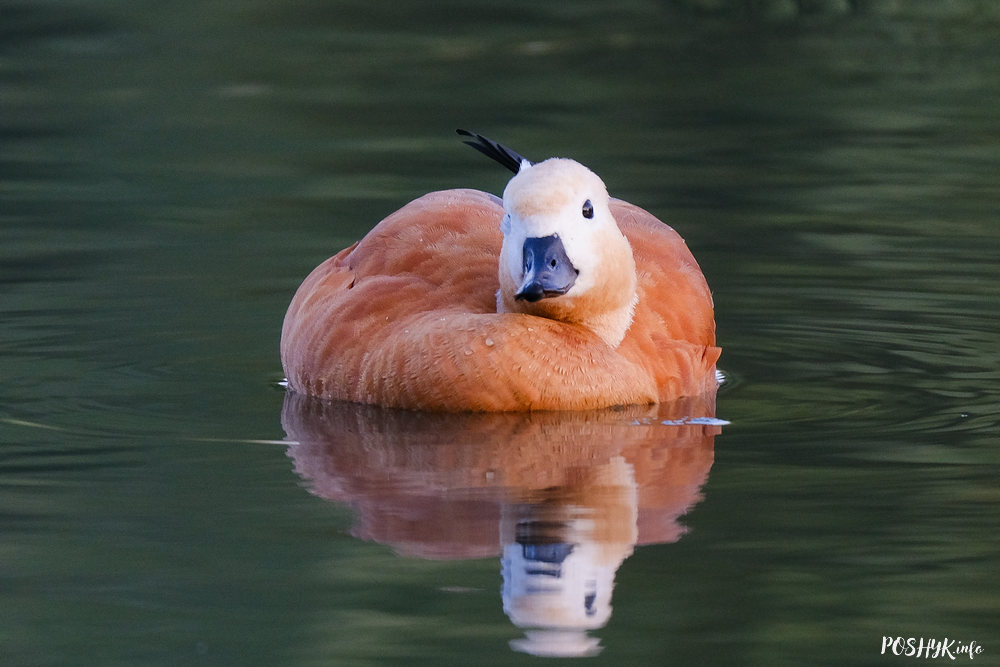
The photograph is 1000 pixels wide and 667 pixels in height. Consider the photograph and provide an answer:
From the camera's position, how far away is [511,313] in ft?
24.9

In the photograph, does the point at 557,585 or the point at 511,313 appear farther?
the point at 511,313

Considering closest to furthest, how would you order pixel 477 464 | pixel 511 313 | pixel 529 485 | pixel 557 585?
pixel 557 585 → pixel 529 485 → pixel 477 464 → pixel 511 313

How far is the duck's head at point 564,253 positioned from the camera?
714 centimetres

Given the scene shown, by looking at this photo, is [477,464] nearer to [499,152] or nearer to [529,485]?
[529,485]

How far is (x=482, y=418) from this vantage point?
7.46m

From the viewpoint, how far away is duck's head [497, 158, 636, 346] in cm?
714

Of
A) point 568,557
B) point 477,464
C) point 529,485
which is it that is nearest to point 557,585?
point 568,557

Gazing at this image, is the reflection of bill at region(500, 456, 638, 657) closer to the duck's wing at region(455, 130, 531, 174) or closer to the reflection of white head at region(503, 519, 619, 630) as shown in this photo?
the reflection of white head at region(503, 519, 619, 630)

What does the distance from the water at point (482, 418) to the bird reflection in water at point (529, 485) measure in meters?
0.02

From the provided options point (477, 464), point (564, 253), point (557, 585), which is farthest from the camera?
point (564, 253)

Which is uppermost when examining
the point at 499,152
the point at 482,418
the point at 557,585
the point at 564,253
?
the point at 499,152

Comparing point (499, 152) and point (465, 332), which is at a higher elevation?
point (499, 152)

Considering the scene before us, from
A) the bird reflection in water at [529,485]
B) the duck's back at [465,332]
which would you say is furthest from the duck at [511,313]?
the bird reflection in water at [529,485]

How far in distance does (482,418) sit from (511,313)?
0.46 m
